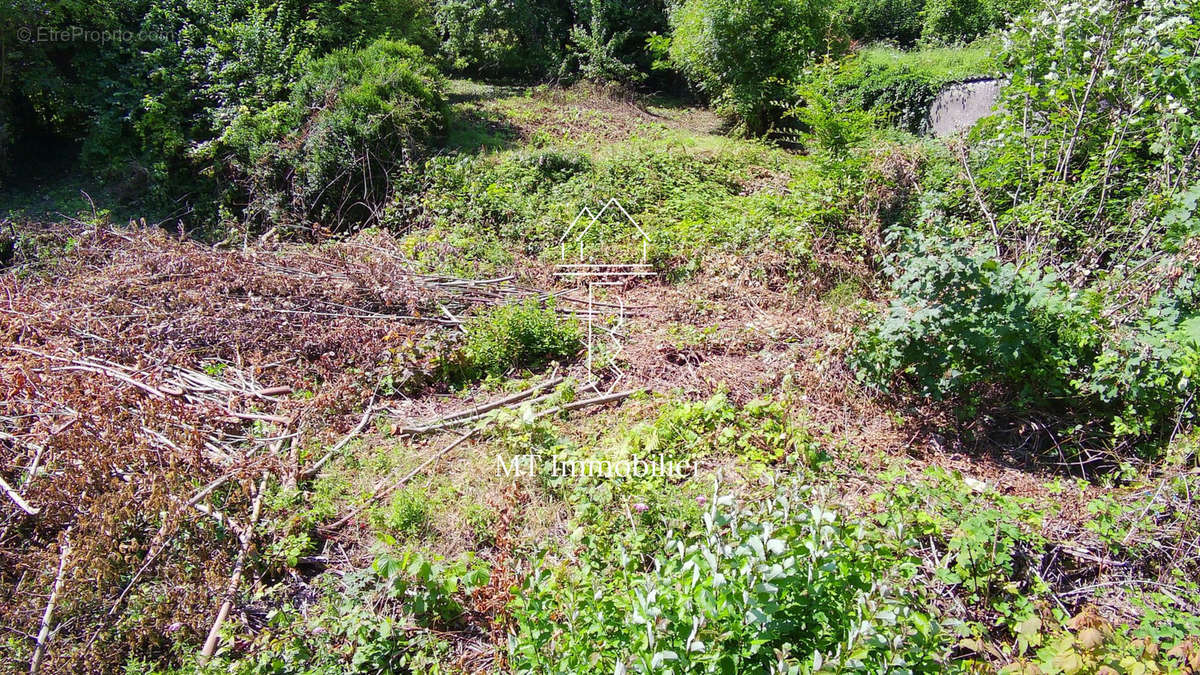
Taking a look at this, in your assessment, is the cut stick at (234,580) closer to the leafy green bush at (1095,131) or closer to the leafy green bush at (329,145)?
the leafy green bush at (329,145)

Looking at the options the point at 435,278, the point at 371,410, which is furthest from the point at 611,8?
the point at 371,410

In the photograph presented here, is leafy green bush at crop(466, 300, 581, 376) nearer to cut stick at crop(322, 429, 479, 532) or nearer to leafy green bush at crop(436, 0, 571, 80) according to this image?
cut stick at crop(322, 429, 479, 532)

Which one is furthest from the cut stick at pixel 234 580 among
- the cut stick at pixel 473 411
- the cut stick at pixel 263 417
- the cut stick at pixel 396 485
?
the cut stick at pixel 473 411

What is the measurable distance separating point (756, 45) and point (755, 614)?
10541 mm

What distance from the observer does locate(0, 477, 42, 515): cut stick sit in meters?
3.51

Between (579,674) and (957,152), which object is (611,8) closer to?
(957,152)

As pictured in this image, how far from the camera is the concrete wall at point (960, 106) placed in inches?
361

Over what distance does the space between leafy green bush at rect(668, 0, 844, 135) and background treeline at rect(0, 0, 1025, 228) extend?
0.08 ft

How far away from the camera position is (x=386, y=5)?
11023 mm

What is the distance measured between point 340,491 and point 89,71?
28.1 ft

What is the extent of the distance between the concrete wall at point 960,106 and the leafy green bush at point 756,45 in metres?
1.91

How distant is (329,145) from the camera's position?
325 inches

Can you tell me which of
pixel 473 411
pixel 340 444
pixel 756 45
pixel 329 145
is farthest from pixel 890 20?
pixel 340 444

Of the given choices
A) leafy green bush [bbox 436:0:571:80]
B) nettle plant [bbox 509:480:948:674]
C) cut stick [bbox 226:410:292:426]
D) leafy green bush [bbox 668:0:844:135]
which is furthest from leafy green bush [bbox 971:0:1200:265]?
leafy green bush [bbox 436:0:571:80]
